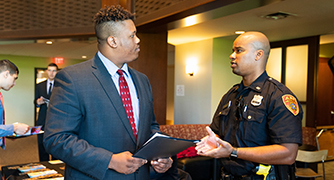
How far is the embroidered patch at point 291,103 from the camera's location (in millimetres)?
1798

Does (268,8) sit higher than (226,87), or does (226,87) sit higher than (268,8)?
(268,8)

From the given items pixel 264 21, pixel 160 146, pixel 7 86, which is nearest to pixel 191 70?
pixel 264 21

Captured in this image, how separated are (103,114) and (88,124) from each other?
0.09 metres

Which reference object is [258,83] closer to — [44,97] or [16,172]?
[16,172]

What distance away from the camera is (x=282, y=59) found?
6906 mm

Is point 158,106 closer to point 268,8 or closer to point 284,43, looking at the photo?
point 268,8

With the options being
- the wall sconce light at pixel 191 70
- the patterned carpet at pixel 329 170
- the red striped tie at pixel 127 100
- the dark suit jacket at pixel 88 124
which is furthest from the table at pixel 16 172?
the wall sconce light at pixel 191 70

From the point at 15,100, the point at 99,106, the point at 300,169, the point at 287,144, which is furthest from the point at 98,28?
the point at 15,100

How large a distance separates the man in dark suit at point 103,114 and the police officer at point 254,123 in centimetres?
42

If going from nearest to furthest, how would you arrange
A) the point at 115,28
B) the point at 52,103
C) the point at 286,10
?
the point at 52,103 < the point at 115,28 < the point at 286,10

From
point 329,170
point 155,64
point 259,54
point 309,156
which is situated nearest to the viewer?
point 259,54

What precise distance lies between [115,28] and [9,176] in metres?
2.08

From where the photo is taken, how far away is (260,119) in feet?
6.01

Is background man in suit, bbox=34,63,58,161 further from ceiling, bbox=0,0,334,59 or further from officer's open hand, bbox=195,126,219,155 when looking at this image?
officer's open hand, bbox=195,126,219,155
